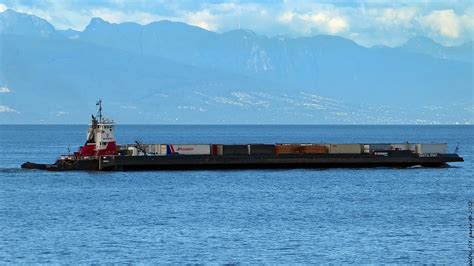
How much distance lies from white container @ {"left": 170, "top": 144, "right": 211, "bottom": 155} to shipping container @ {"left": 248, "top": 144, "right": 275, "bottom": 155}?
4.03 metres

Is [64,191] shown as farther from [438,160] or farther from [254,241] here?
[438,160]

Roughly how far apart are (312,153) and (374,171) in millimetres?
6055

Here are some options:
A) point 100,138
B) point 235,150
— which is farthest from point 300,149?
point 100,138

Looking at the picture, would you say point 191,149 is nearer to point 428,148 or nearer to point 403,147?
point 403,147

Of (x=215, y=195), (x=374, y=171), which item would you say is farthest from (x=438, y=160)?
(x=215, y=195)

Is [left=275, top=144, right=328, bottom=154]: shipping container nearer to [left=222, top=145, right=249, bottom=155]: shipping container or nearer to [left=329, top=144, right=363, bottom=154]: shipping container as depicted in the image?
[left=329, top=144, right=363, bottom=154]: shipping container

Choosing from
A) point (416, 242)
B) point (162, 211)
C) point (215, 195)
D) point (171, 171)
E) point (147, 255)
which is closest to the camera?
point (147, 255)

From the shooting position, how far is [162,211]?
7144cm

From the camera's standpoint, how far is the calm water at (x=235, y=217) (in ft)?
176

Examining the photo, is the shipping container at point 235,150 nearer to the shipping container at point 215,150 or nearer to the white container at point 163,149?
the shipping container at point 215,150

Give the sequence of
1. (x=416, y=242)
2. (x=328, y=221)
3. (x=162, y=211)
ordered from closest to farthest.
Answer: (x=416, y=242) < (x=328, y=221) < (x=162, y=211)

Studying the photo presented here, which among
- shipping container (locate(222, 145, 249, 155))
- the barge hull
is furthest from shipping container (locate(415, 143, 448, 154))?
shipping container (locate(222, 145, 249, 155))

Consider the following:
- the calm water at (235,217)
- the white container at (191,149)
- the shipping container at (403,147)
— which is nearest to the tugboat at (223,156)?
the white container at (191,149)

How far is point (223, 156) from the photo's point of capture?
4136 inches
